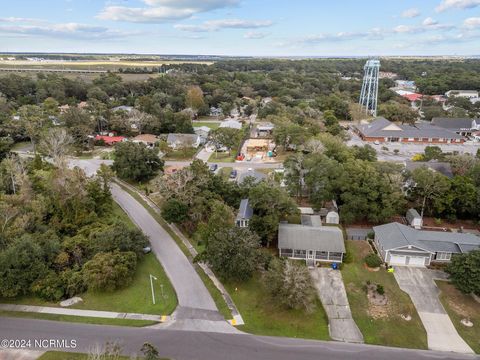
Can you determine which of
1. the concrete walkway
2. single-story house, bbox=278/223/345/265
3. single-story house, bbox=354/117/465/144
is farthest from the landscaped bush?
single-story house, bbox=354/117/465/144

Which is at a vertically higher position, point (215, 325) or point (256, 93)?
point (256, 93)

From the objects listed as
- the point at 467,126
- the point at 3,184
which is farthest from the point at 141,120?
the point at 467,126

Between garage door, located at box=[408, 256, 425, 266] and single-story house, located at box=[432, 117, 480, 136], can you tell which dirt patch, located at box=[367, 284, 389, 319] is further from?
single-story house, located at box=[432, 117, 480, 136]

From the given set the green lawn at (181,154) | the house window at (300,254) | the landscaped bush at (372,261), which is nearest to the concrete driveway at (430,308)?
the landscaped bush at (372,261)

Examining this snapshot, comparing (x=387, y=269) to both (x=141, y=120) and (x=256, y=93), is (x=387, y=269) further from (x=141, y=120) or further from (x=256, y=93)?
(x=256, y=93)

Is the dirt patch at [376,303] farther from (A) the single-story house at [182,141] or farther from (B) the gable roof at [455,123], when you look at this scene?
(B) the gable roof at [455,123]

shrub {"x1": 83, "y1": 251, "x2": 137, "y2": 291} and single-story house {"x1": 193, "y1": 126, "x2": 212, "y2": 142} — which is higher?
single-story house {"x1": 193, "y1": 126, "x2": 212, "y2": 142}

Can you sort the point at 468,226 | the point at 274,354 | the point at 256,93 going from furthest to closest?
the point at 256,93 < the point at 468,226 < the point at 274,354
